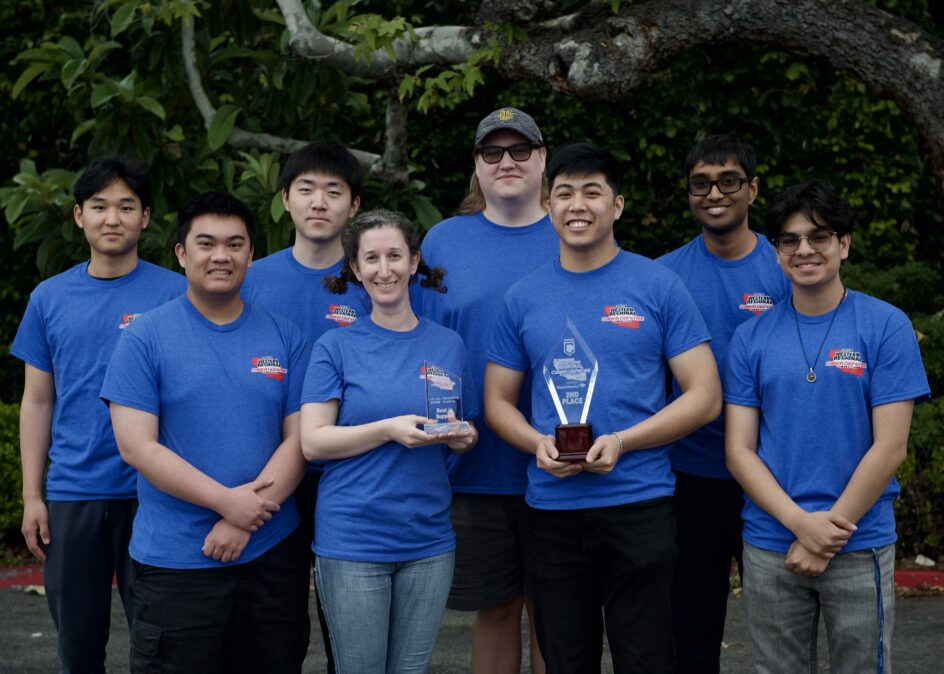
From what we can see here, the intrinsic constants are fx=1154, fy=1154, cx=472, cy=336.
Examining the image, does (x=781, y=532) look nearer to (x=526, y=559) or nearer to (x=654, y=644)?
(x=654, y=644)

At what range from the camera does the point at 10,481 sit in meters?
7.66

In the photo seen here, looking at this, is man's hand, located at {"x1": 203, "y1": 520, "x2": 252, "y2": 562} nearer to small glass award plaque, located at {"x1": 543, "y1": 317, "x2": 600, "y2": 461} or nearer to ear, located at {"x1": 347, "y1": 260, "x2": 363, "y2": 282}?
ear, located at {"x1": 347, "y1": 260, "x2": 363, "y2": 282}

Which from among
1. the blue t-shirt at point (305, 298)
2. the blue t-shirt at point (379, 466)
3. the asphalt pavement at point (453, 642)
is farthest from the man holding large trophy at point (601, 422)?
the asphalt pavement at point (453, 642)

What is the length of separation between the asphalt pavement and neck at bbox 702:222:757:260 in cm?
241

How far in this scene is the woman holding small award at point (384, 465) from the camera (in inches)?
139

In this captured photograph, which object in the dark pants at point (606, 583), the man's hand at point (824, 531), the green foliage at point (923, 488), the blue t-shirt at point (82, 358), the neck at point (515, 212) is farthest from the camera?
the green foliage at point (923, 488)

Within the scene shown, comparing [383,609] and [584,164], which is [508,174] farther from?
[383,609]

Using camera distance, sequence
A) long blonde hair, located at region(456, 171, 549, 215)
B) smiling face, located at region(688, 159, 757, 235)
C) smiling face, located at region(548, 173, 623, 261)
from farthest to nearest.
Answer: long blonde hair, located at region(456, 171, 549, 215), smiling face, located at region(688, 159, 757, 235), smiling face, located at region(548, 173, 623, 261)

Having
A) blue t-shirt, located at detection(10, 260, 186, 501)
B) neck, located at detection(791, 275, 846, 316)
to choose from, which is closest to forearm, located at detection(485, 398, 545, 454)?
neck, located at detection(791, 275, 846, 316)

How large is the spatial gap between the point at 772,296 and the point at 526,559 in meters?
1.26

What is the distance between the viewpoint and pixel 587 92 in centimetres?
585

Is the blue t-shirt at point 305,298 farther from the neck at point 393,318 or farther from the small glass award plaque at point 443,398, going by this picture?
the small glass award plaque at point 443,398

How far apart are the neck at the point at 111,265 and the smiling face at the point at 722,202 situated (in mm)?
2024

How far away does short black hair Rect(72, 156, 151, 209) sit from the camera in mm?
4121
